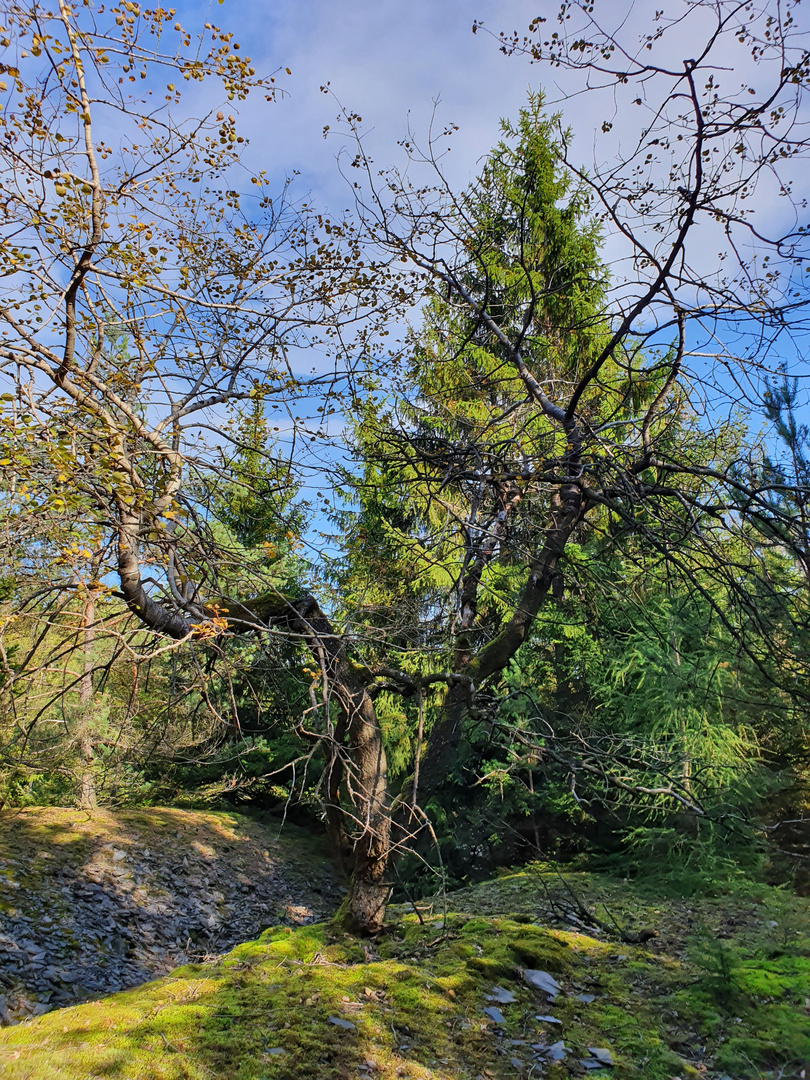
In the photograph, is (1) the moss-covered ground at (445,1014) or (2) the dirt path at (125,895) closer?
(1) the moss-covered ground at (445,1014)

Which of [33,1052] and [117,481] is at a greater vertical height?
[117,481]

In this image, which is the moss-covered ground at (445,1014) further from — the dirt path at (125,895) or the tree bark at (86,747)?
the tree bark at (86,747)

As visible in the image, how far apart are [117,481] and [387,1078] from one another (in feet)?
9.46

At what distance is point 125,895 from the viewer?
773cm

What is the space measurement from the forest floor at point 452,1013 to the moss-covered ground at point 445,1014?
1cm

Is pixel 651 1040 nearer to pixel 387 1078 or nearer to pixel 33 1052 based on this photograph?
pixel 387 1078

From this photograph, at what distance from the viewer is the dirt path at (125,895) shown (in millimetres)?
5996

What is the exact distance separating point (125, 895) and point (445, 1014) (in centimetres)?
581

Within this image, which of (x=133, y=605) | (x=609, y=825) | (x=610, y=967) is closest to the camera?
(x=133, y=605)

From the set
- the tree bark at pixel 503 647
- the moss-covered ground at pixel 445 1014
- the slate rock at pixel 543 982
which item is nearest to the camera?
the moss-covered ground at pixel 445 1014

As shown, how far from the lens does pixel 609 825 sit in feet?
30.1

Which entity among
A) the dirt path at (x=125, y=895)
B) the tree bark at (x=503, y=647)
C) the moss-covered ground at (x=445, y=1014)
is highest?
the tree bark at (x=503, y=647)

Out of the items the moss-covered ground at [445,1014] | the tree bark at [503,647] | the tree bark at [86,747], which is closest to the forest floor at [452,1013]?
the moss-covered ground at [445,1014]

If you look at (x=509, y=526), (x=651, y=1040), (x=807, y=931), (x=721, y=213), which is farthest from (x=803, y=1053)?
(x=721, y=213)
